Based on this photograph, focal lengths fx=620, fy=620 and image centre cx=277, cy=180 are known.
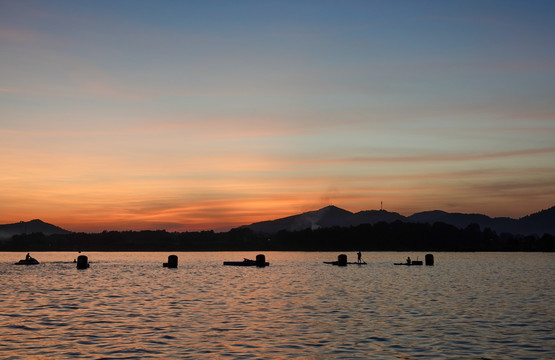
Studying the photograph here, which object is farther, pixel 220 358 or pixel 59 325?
pixel 59 325

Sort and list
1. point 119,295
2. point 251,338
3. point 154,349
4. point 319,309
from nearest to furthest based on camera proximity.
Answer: point 154,349 < point 251,338 < point 319,309 < point 119,295

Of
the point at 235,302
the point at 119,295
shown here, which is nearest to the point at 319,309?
the point at 235,302

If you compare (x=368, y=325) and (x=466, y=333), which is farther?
(x=368, y=325)

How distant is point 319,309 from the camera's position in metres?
48.0

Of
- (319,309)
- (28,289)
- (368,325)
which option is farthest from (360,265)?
(368,325)

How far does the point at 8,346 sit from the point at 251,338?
12089 millimetres

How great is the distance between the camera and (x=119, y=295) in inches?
2461

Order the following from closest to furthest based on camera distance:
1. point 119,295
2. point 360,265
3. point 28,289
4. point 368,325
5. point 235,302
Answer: point 368,325 → point 235,302 → point 119,295 → point 28,289 → point 360,265

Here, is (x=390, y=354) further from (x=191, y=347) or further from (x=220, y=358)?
(x=191, y=347)

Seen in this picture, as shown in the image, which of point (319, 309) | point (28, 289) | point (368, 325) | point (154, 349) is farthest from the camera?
point (28, 289)

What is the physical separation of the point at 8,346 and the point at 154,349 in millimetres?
7351

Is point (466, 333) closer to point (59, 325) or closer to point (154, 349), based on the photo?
point (154, 349)

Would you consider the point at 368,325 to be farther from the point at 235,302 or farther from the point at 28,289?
the point at 28,289

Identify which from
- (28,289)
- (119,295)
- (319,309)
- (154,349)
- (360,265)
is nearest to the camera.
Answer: (154,349)
